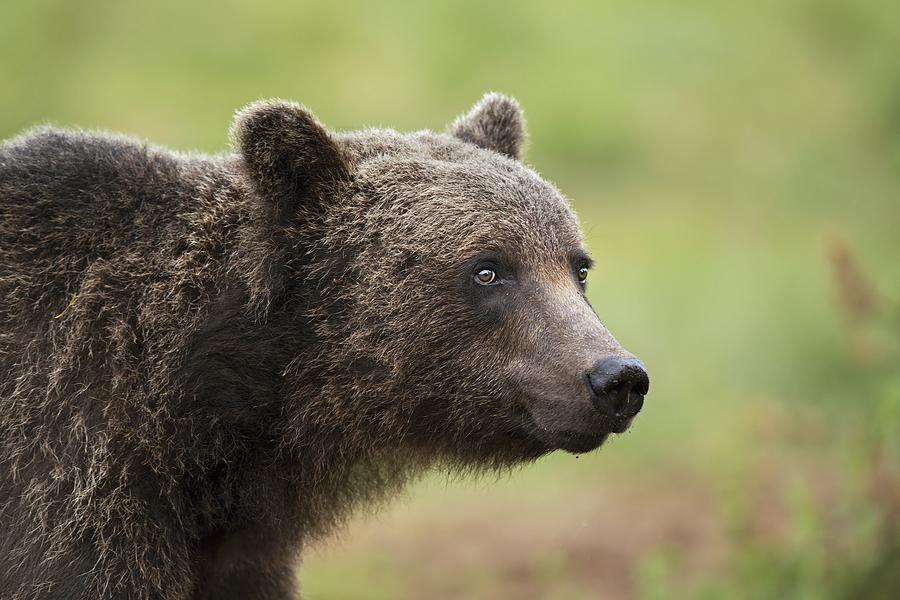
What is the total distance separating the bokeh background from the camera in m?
11.3

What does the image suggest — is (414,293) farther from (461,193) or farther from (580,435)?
(580,435)

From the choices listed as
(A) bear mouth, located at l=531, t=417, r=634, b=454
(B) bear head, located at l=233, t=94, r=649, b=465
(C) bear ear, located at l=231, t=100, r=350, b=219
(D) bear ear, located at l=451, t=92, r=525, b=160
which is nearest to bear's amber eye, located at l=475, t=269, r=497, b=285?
(B) bear head, located at l=233, t=94, r=649, b=465

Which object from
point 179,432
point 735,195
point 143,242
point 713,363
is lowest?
point 179,432

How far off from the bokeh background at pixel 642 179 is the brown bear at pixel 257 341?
3920 millimetres

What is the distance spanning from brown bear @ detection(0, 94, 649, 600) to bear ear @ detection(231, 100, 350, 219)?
10mm

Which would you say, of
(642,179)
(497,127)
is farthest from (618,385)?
(642,179)

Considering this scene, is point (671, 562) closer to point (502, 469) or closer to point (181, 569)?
point (502, 469)

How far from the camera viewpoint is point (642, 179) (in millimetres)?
19828

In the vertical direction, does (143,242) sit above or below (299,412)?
above

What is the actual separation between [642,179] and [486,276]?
14.3m

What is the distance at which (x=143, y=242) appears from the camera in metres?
5.86

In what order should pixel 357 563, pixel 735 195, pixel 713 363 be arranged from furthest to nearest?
pixel 735 195 < pixel 713 363 < pixel 357 563

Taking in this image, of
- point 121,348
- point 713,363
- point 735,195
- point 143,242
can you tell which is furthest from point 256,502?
point 735,195

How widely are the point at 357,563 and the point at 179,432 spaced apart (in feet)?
18.6
